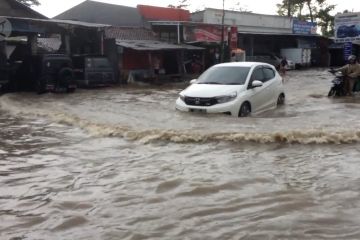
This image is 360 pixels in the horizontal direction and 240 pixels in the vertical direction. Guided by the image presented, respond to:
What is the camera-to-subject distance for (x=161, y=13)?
107ft

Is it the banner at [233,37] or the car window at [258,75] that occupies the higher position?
the banner at [233,37]

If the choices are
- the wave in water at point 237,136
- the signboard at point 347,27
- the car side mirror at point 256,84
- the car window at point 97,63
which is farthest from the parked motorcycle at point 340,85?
the signboard at point 347,27

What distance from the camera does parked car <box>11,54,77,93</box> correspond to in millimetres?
19141

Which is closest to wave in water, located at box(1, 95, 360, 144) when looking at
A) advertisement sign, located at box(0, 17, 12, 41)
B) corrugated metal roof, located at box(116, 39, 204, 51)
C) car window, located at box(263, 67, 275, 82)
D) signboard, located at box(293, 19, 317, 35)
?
car window, located at box(263, 67, 275, 82)

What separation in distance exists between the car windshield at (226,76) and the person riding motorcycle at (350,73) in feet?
15.6

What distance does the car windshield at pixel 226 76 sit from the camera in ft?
37.2

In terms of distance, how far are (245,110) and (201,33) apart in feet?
67.8

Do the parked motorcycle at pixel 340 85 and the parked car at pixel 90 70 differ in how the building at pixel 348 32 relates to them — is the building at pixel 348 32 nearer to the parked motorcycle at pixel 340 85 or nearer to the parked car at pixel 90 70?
the parked car at pixel 90 70

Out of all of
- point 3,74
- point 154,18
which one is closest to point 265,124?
point 3,74

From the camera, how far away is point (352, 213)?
4.64 m

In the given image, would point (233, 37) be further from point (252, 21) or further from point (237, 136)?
point (237, 136)

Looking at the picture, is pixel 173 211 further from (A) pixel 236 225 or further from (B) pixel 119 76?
(B) pixel 119 76

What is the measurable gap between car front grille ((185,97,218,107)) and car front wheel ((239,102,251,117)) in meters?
0.66

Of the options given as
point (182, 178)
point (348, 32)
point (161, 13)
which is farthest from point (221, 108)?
point (348, 32)
